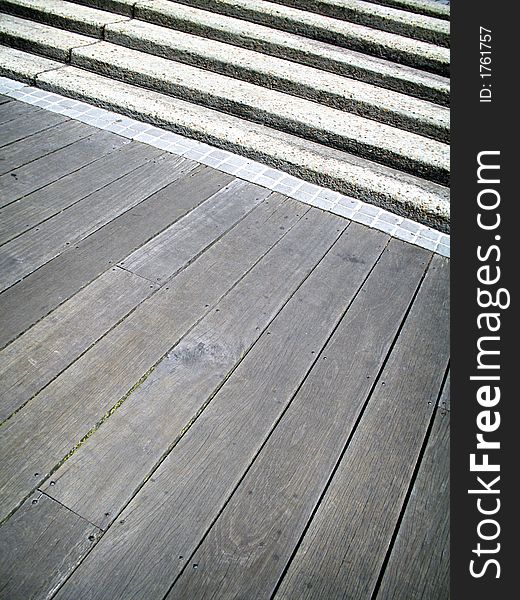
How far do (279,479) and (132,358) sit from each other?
2.04 feet

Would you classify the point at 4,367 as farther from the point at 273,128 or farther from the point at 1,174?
the point at 273,128

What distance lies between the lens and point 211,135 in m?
3.07

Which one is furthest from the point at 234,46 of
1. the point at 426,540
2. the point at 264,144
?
the point at 426,540

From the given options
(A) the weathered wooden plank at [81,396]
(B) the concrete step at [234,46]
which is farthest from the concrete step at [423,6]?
(A) the weathered wooden plank at [81,396]

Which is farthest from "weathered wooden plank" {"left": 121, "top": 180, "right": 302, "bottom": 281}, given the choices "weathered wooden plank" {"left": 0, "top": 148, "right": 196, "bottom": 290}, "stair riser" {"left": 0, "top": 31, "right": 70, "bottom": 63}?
"stair riser" {"left": 0, "top": 31, "right": 70, "bottom": 63}

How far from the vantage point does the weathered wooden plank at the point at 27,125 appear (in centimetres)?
292

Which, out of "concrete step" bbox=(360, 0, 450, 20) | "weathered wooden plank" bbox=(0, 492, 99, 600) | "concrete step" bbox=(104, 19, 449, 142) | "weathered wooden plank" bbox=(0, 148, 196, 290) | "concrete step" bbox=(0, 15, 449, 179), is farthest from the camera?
"concrete step" bbox=(360, 0, 450, 20)

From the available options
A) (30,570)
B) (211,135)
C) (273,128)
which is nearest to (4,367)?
(30,570)

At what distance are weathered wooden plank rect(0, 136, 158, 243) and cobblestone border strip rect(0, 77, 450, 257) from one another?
0.55 ft

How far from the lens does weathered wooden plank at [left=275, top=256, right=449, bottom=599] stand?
4.51 ft

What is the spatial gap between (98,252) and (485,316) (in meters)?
1.47

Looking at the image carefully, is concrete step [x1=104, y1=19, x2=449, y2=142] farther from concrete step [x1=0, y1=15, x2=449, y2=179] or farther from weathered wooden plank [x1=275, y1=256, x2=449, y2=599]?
weathered wooden plank [x1=275, y1=256, x2=449, y2=599]

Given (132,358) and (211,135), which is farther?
(211,135)

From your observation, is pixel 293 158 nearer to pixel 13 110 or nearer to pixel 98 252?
pixel 98 252
